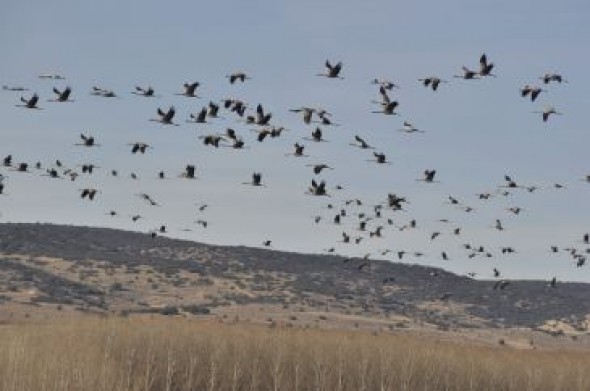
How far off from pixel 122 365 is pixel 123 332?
11.9 ft

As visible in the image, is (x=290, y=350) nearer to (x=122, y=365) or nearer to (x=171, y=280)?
(x=122, y=365)

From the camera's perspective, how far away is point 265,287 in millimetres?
116188

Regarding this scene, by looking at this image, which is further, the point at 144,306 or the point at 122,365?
the point at 144,306

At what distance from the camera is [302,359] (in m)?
26.4

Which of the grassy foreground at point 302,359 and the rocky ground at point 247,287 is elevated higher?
the rocky ground at point 247,287

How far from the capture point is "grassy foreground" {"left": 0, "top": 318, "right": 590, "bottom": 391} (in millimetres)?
25047

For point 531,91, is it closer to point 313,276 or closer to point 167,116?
point 167,116

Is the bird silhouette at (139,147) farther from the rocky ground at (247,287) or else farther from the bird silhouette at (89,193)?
the rocky ground at (247,287)

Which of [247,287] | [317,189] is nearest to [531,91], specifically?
[317,189]

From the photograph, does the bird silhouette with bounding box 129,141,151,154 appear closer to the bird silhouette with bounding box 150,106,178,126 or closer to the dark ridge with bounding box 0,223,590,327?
the bird silhouette with bounding box 150,106,178,126

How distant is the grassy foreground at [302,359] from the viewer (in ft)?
82.2

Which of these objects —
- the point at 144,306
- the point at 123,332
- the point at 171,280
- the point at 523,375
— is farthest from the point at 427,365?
the point at 171,280

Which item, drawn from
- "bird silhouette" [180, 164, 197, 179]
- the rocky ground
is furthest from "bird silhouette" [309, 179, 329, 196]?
the rocky ground

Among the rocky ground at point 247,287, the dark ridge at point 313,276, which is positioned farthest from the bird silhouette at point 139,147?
the dark ridge at point 313,276
